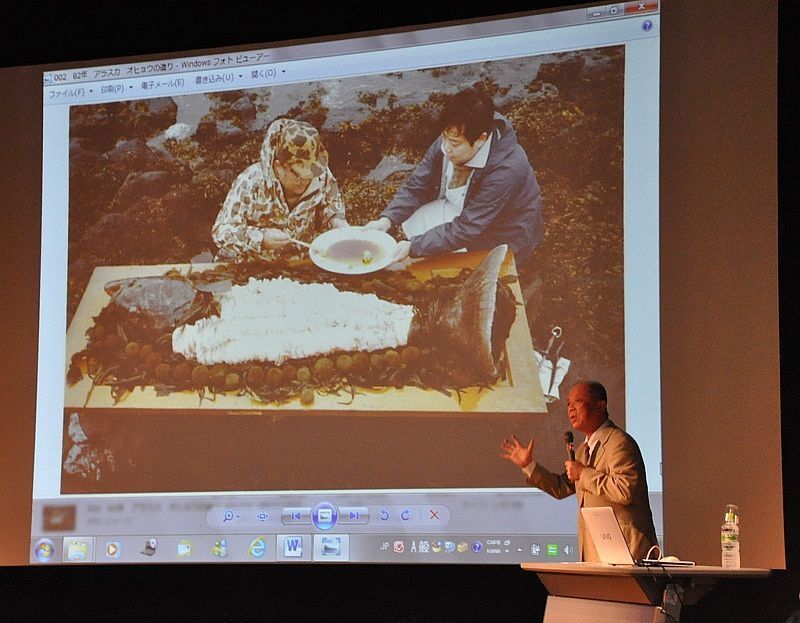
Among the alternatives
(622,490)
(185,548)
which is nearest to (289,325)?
(185,548)

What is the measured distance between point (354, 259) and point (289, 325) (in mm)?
368

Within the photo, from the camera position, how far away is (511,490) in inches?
158

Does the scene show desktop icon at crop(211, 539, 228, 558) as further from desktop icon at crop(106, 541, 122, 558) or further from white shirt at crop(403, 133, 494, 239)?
white shirt at crop(403, 133, 494, 239)

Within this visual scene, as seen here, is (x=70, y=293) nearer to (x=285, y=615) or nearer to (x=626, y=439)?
(x=285, y=615)

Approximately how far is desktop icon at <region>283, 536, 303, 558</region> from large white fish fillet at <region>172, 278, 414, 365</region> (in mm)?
688

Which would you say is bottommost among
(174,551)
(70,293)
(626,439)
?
(174,551)

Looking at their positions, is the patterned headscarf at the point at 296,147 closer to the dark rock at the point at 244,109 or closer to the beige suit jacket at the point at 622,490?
the dark rock at the point at 244,109

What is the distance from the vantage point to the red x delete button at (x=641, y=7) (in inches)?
160

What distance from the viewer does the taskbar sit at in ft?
13.0

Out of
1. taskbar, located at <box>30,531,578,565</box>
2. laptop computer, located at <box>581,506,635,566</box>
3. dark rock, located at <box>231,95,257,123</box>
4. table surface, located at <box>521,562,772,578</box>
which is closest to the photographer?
table surface, located at <box>521,562,772,578</box>

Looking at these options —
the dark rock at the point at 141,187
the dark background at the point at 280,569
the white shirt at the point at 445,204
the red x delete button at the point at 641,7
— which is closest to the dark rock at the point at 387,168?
the white shirt at the point at 445,204

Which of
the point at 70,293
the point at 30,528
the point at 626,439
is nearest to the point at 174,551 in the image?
the point at 30,528

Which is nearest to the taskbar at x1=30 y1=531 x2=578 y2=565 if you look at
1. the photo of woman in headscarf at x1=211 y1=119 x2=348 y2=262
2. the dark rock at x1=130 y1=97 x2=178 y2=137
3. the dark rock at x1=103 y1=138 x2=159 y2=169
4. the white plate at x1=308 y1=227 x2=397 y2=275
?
the white plate at x1=308 y1=227 x2=397 y2=275

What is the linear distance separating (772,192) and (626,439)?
3.61 ft
